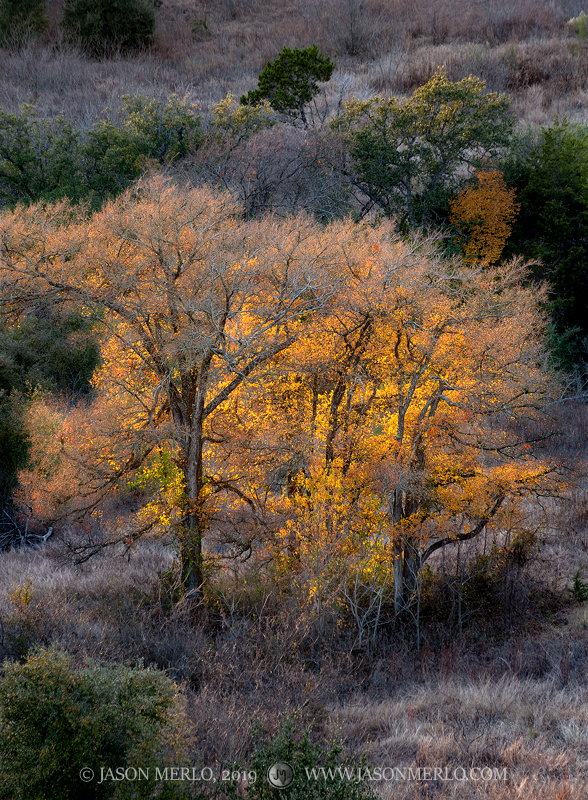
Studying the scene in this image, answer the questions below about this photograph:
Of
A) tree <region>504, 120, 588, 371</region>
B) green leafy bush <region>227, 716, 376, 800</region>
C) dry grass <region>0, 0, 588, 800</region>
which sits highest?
tree <region>504, 120, 588, 371</region>

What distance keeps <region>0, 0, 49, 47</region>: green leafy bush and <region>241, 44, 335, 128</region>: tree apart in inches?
1099

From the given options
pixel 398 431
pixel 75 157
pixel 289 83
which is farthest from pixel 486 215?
pixel 75 157

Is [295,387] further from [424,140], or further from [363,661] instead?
[424,140]

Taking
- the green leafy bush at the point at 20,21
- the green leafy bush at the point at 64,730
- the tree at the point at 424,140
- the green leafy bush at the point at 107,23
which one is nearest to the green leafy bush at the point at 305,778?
the green leafy bush at the point at 64,730

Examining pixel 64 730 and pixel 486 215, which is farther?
A: pixel 486 215

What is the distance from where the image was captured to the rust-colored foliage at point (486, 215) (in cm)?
3038

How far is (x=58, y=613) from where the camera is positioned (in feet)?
37.3

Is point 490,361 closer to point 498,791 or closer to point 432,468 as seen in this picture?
point 432,468

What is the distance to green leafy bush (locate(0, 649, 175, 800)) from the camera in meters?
5.25

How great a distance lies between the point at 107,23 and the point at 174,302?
52625mm

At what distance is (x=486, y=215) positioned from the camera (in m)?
30.7

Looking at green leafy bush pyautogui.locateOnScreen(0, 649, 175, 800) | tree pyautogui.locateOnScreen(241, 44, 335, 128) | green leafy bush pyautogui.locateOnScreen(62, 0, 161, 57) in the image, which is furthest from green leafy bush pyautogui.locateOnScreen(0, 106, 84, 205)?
green leafy bush pyautogui.locateOnScreen(0, 649, 175, 800)

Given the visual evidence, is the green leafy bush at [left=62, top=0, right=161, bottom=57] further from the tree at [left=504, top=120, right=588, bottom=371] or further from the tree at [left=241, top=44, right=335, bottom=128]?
the tree at [left=504, top=120, right=588, bottom=371]

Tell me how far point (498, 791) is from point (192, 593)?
8727 millimetres
